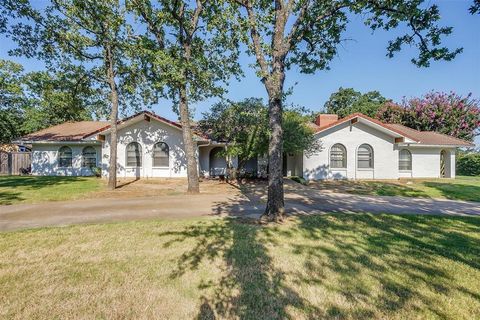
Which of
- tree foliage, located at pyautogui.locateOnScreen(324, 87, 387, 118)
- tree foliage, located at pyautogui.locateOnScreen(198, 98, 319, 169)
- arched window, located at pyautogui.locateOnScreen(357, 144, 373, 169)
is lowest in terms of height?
arched window, located at pyautogui.locateOnScreen(357, 144, 373, 169)

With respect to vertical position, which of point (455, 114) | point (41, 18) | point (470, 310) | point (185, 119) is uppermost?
point (41, 18)

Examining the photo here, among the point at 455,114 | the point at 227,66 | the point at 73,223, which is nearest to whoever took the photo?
the point at 73,223

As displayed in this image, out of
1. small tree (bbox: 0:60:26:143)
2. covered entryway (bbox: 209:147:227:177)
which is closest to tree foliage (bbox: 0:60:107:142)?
small tree (bbox: 0:60:26:143)

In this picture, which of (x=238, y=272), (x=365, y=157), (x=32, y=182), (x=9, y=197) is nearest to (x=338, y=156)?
(x=365, y=157)

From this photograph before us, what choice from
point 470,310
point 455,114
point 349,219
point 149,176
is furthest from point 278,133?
point 455,114

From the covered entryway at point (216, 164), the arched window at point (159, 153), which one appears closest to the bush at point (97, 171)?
the arched window at point (159, 153)

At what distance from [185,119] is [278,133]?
749 cm

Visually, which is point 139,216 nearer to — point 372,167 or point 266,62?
point 266,62

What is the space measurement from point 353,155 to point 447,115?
18.5m

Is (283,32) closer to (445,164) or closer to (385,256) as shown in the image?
(385,256)

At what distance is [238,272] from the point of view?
4.14 meters

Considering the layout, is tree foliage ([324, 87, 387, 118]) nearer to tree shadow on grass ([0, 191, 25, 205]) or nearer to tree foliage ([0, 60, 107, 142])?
tree foliage ([0, 60, 107, 142])

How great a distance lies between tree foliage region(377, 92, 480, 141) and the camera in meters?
29.5

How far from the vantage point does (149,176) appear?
62.6 feet
